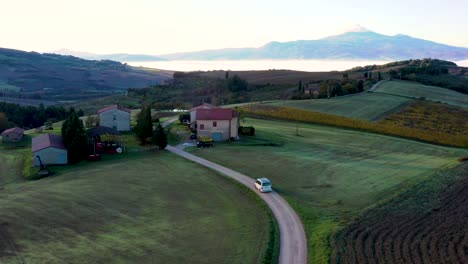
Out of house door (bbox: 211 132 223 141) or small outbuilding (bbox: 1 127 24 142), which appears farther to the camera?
small outbuilding (bbox: 1 127 24 142)

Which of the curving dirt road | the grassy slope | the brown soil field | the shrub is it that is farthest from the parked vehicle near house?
the brown soil field

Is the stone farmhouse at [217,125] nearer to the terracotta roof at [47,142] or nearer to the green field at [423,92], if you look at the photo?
the terracotta roof at [47,142]

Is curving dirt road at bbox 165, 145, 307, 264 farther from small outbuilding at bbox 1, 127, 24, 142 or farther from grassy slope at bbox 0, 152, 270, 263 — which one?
small outbuilding at bbox 1, 127, 24, 142

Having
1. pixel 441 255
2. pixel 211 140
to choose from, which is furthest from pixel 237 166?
pixel 441 255

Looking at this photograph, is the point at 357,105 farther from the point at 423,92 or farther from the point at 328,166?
the point at 328,166

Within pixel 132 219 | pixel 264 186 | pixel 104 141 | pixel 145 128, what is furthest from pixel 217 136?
pixel 132 219

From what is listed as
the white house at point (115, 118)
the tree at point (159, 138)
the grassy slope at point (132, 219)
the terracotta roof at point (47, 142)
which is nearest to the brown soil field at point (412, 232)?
the grassy slope at point (132, 219)

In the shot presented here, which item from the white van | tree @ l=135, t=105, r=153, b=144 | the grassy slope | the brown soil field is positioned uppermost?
tree @ l=135, t=105, r=153, b=144
